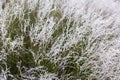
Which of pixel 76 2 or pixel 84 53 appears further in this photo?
pixel 76 2

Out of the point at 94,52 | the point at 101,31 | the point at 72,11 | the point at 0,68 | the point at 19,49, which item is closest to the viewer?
the point at 0,68

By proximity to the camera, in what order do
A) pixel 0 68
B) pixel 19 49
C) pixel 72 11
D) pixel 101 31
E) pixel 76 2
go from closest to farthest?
pixel 0 68 < pixel 19 49 < pixel 101 31 < pixel 72 11 < pixel 76 2

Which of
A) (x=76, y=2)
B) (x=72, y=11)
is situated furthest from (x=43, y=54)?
(x=76, y=2)

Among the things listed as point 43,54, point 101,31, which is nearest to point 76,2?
point 101,31

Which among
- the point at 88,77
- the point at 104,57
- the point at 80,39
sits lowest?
the point at 88,77

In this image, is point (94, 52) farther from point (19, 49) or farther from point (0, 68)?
point (0, 68)

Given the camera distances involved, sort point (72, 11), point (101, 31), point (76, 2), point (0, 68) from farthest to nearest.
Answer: point (76, 2), point (72, 11), point (101, 31), point (0, 68)

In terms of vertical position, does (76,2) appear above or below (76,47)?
above

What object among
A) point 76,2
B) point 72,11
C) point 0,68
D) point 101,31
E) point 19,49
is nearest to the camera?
point 0,68

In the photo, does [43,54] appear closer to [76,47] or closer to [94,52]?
[76,47]
